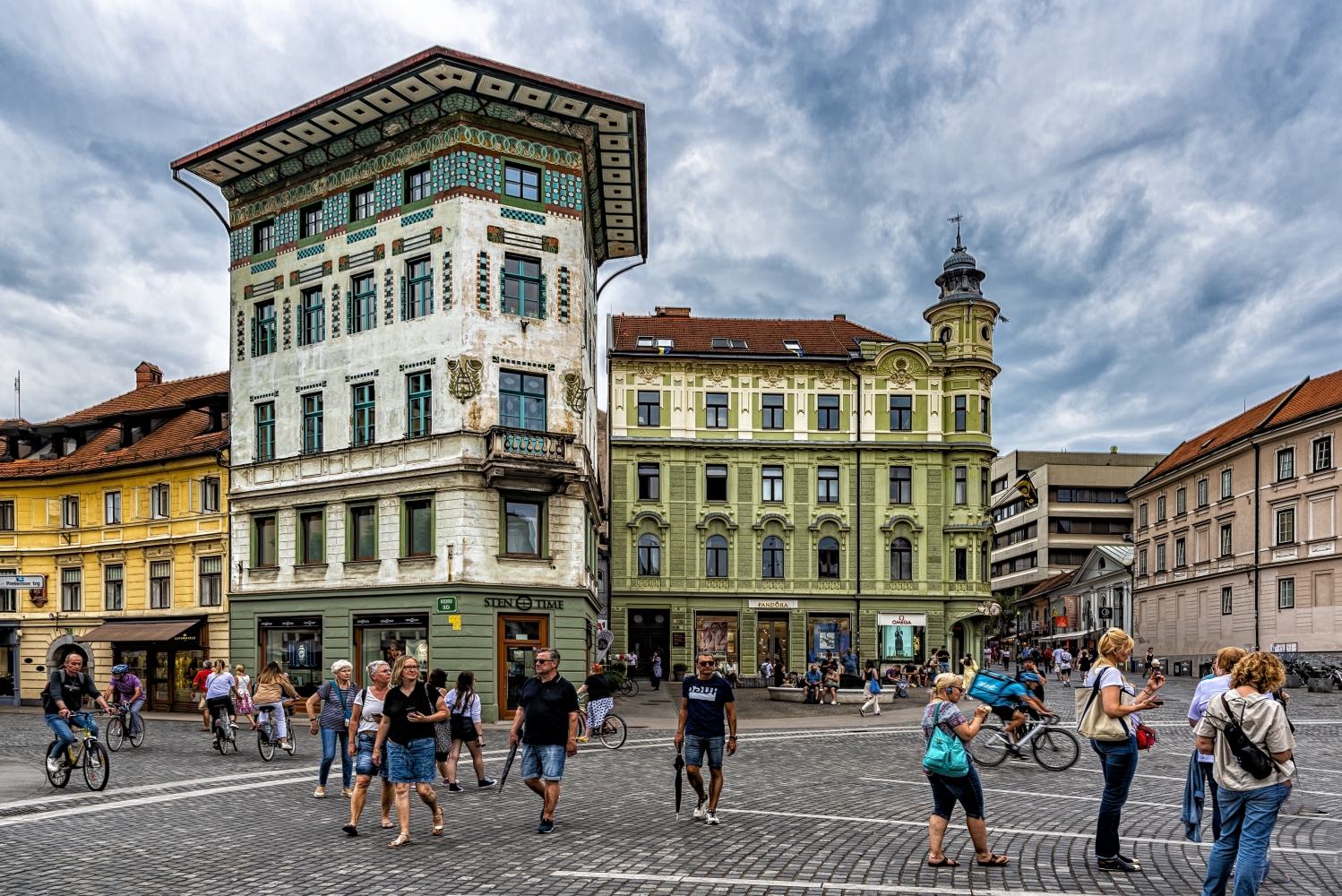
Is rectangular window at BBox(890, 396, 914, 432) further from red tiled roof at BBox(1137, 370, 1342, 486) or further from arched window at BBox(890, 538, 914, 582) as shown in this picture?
red tiled roof at BBox(1137, 370, 1342, 486)

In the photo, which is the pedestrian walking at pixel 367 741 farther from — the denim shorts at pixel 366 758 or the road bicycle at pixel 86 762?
the road bicycle at pixel 86 762

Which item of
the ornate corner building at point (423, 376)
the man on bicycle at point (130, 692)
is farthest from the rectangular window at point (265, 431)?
the man on bicycle at point (130, 692)

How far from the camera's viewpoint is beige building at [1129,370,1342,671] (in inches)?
2003

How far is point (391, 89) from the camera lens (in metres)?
30.8

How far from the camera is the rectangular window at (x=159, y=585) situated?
39.8 m

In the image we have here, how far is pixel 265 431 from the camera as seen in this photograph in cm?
3481

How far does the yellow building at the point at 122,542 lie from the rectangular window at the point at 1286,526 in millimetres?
45006

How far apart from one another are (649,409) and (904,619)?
15202 mm

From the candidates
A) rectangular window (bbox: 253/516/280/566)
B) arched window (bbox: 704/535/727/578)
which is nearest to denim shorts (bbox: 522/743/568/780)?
rectangular window (bbox: 253/516/280/566)

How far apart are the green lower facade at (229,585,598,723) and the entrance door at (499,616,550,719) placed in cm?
2

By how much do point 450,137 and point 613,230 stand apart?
32.2 feet

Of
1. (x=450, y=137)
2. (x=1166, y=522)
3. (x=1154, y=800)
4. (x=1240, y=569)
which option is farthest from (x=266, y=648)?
(x=1166, y=522)

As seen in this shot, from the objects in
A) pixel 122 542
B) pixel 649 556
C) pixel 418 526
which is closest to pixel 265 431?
pixel 418 526

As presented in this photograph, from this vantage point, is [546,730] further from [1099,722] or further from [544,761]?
[1099,722]
